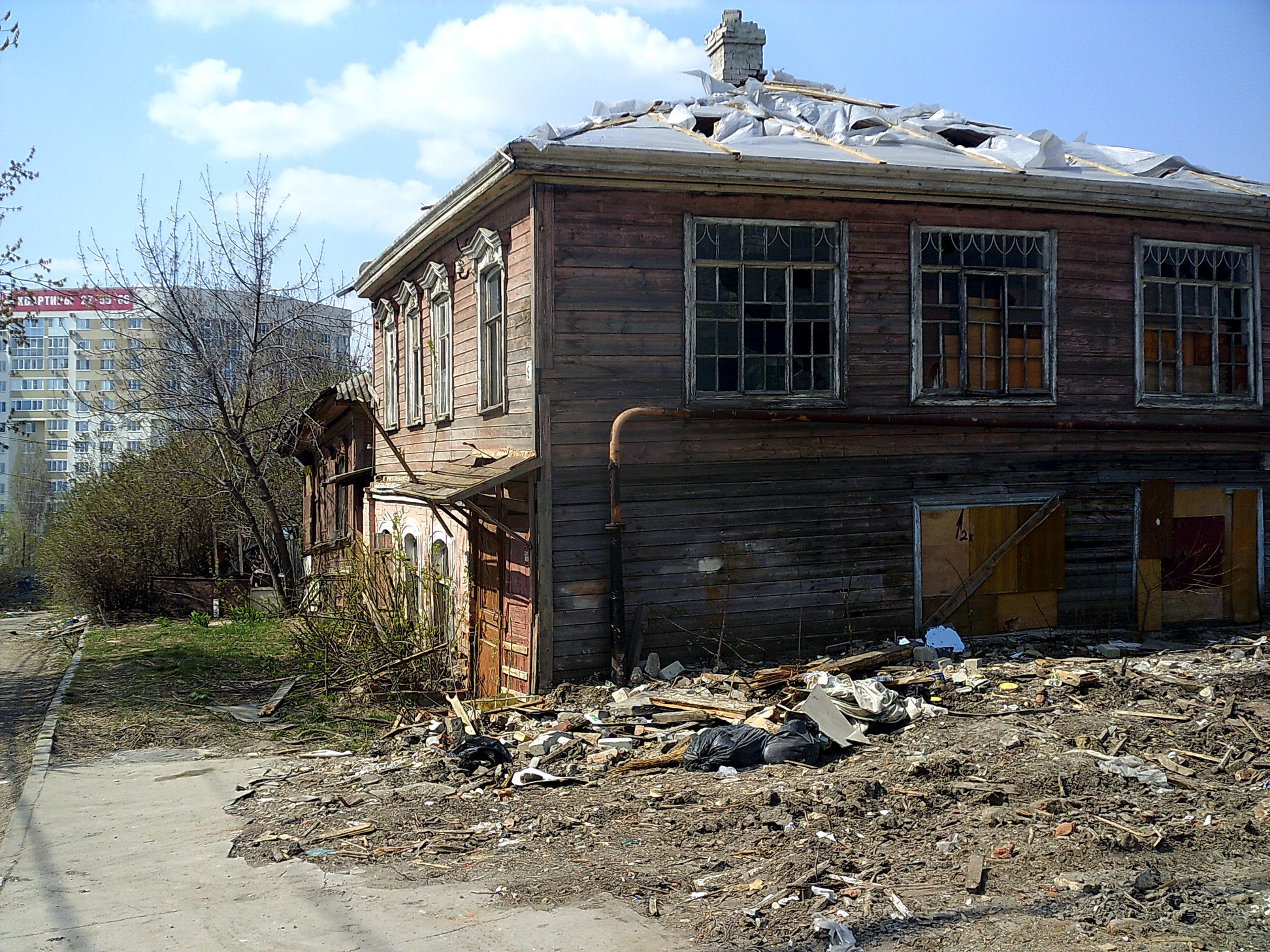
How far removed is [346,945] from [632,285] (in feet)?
22.6

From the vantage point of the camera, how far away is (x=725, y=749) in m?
8.10

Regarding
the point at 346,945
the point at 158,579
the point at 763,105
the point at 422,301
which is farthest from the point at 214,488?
the point at 346,945

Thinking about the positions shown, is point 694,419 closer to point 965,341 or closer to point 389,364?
point 965,341

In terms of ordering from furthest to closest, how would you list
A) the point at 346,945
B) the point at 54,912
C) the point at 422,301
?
the point at 422,301, the point at 54,912, the point at 346,945

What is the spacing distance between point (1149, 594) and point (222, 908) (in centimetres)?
1078

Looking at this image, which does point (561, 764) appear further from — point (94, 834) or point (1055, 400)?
point (1055, 400)

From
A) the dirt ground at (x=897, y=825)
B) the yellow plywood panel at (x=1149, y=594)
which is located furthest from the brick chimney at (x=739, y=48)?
the dirt ground at (x=897, y=825)

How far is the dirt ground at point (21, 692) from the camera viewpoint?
10.1 meters

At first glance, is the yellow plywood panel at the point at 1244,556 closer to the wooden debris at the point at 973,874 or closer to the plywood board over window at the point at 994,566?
the plywood board over window at the point at 994,566

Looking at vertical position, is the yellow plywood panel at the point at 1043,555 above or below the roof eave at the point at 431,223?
below

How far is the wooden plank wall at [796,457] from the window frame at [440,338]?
3993 millimetres

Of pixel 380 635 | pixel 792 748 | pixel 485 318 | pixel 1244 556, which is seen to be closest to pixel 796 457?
pixel 792 748

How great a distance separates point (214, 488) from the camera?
2447 cm

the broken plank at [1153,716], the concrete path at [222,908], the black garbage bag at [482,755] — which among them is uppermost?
the broken plank at [1153,716]
